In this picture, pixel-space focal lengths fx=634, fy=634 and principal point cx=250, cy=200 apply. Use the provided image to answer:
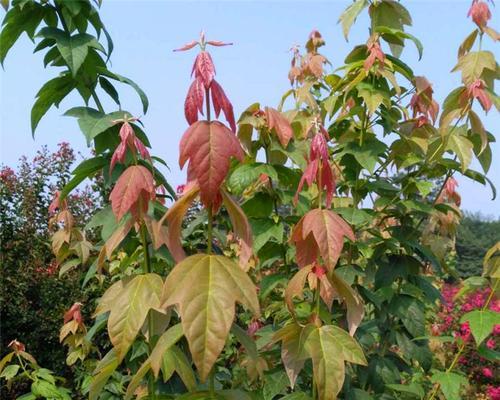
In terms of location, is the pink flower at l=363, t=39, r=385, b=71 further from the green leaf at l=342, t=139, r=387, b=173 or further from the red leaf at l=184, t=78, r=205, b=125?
the red leaf at l=184, t=78, r=205, b=125

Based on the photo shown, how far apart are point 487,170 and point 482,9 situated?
23.5 inches

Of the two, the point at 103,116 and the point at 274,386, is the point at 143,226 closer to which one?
the point at 103,116

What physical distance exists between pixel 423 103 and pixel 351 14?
46 centimetres

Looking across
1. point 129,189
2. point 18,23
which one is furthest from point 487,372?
point 129,189

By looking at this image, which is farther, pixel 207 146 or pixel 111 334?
pixel 111 334

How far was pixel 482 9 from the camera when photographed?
92.4 inches

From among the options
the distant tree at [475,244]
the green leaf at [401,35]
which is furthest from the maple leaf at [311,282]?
the distant tree at [475,244]

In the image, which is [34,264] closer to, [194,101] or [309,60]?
[309,60]

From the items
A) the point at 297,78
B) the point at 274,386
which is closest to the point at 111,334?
the point at 274,386

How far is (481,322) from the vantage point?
6.40 ft

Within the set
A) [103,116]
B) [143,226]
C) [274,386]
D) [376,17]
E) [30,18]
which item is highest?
[376,17]

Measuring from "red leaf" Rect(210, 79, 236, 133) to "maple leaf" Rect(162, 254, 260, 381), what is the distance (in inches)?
10.0

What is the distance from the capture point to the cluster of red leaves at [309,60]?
3172 millimetres

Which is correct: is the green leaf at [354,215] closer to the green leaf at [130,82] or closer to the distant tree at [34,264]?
the green leaf at [130,82]
